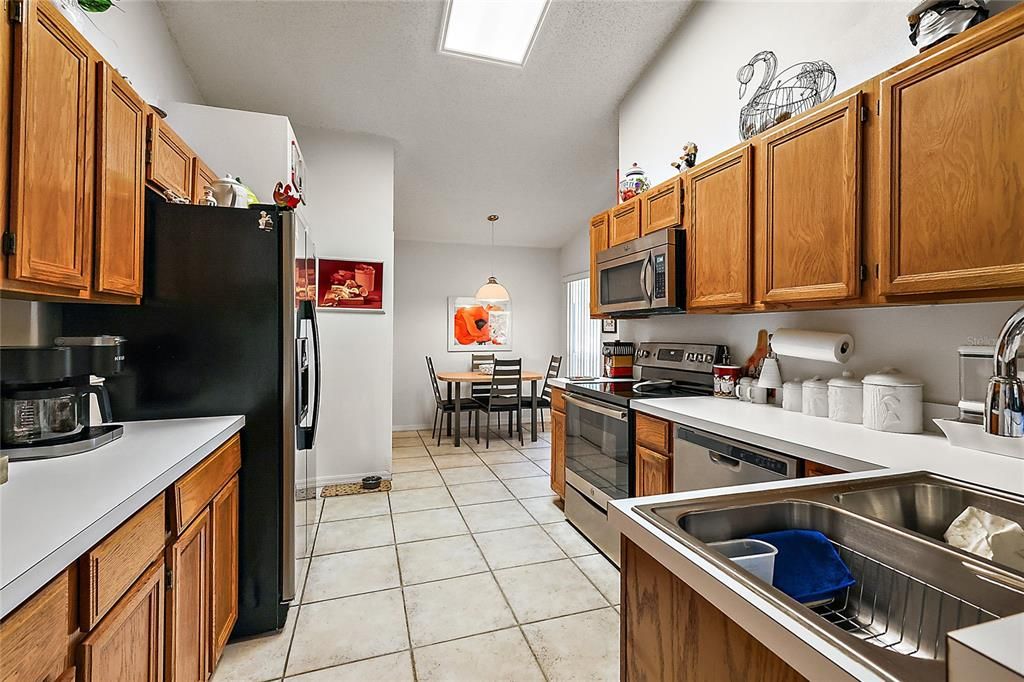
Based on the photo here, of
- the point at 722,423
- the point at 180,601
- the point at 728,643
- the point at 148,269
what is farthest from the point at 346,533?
the point at 728,643

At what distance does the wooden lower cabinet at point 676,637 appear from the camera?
0.59 meters

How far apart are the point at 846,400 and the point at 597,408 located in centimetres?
120

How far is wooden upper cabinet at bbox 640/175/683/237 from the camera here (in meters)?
2.53

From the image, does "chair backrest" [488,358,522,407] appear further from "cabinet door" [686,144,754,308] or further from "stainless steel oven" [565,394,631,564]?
"cabinet door" [686,144,754,308]

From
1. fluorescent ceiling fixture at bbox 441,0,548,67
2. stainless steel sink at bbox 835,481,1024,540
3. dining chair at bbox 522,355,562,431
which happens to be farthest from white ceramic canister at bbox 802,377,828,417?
dining chair at bbox 522,355,562,431

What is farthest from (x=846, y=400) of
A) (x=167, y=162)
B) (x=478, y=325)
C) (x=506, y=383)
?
(x=478, y=325)

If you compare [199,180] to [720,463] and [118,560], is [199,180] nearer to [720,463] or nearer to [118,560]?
[118,560]

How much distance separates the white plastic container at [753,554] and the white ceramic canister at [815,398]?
57.2 inches

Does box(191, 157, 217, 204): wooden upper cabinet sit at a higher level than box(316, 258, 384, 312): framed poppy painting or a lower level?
higher

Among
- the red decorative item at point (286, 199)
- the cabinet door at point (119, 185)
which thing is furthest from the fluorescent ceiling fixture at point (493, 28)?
the cabinet door at point (119, 185)

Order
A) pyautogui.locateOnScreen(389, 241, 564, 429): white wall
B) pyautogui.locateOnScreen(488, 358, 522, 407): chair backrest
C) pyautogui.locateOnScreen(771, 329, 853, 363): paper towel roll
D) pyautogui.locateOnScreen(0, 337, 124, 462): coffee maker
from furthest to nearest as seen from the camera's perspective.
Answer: pyautogui.locateOnScreen(389, 241, 564, 429): white wall
pyautogui.locateOnScreen(488, 358, 522, 407): chair backrest
pyautogui.locateOnScreen(771, 329, 853, 363): paper towel roll
pyautogui.locateOnScreen(0, 337, 124, 462): coffee maker

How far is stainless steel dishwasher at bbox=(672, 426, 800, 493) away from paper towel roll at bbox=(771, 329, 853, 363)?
23.9 inches

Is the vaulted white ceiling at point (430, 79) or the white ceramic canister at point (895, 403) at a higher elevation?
the vaulted white ceiling at point (430, 79)

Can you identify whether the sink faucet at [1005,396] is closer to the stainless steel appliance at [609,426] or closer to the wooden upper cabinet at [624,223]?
the stainless steel appliance at [609,426]
